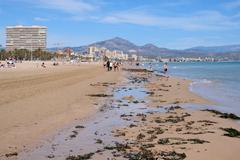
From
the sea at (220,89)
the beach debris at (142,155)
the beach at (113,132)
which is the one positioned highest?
the beach debris at (142,155)

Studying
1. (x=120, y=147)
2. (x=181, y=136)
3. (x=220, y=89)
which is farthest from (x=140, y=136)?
(x=220, y=89)

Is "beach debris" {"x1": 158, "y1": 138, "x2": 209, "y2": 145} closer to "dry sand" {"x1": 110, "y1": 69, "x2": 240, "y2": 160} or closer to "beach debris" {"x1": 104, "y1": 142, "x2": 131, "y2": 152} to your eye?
"dry sand" {"x1": 110, "y1": 69, "x2": 240, "y2": 160}

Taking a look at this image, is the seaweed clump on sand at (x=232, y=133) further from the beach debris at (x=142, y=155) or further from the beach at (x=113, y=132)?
the beach debris at (x=142, y=155)

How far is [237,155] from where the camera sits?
7.93 metres

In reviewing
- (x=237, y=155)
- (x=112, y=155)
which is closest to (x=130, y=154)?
(x=112, y=155)

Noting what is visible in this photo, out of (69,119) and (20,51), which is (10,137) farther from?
(20,51)

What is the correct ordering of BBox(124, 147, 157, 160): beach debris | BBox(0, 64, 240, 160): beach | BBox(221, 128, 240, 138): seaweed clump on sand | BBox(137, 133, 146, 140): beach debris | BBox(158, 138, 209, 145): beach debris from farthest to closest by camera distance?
BBox(221, 128, 240, 138): seaweed clump on sand
BBox(137, 133, 146, 140): beach debris
BBox(158, 138, 209, 145): beach debris
BBox(0, 64, 240, 160): beach
BBox(124, 147, 157, 160): beach debris

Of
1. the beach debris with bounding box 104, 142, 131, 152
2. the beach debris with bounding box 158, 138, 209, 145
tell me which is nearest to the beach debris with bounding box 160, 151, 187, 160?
the beach debris with bounding box 104, 142, 131, 152

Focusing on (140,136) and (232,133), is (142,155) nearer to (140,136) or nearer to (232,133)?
(140,136)

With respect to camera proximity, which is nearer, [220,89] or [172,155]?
[172,155]

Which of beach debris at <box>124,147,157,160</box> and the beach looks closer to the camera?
beach debris at <box>124,147,157,160</box>

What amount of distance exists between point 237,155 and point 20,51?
147 metres

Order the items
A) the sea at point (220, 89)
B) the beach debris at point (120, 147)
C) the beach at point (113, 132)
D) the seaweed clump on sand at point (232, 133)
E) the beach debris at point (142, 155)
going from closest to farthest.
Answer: the beach debris at point (142, 155) < the beach at point (113, 132) < the beach debris at point (120, 147) < the seaweed clump on sand at point (232, 133) < the sea at point (220, 89)

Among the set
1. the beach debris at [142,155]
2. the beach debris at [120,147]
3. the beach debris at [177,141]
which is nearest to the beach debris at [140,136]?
the beach debris at [177,141]
